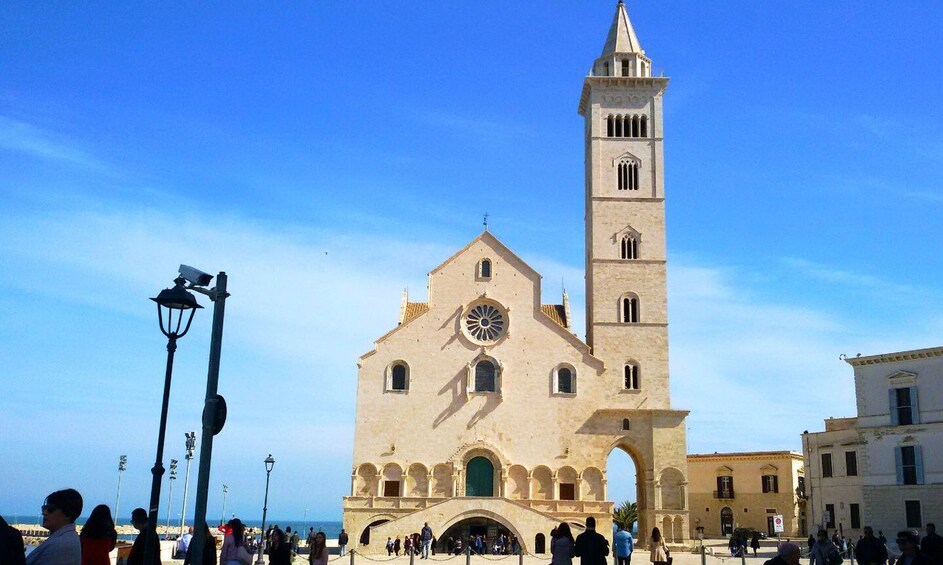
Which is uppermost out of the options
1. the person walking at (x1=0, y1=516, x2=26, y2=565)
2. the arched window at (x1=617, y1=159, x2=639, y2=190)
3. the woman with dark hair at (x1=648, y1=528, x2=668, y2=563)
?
the arched window at (x1=617, y1=159, x2=639, y2=190)

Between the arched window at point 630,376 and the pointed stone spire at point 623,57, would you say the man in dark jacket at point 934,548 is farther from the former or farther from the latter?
the pointed stone spire at point 623,57

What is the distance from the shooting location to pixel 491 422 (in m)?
46.7

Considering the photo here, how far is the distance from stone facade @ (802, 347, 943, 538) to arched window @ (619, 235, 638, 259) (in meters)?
12.4

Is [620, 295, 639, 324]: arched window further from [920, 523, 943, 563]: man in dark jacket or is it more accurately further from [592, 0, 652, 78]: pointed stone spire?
[920, 523, 943, 563]: man in dark jacket

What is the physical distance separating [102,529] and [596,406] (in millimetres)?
39486

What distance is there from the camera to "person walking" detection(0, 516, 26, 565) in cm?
555

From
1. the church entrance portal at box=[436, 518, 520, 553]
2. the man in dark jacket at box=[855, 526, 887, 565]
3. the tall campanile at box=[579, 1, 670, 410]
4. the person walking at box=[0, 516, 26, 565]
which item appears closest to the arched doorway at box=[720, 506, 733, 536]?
the tall campanile at box=[579, 1, 670, 410]

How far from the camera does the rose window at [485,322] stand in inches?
1901

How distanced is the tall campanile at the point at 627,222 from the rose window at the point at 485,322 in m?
5.10

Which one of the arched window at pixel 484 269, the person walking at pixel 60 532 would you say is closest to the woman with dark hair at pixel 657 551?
the person walking at pixel 60 532

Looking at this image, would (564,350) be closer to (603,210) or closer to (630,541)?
(603,210)

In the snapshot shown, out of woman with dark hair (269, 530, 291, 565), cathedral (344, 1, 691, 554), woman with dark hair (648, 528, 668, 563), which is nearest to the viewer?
woman with dark hair (269, 530, 291, 565)

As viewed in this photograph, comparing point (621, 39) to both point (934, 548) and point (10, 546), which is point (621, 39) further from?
point (10, 546)

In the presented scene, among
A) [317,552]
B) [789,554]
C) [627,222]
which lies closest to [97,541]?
[317,552]
